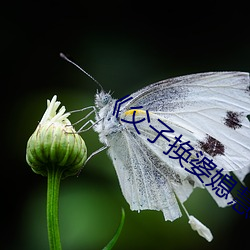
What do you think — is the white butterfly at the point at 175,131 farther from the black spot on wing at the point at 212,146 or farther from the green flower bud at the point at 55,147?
the green flower bud at the point at 55,147

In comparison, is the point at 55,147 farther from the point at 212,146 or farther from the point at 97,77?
the point at 97,77

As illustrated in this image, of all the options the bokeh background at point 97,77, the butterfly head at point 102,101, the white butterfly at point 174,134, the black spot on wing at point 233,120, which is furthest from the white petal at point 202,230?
the bokeh background at point 97,77

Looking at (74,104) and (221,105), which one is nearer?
(221,105)

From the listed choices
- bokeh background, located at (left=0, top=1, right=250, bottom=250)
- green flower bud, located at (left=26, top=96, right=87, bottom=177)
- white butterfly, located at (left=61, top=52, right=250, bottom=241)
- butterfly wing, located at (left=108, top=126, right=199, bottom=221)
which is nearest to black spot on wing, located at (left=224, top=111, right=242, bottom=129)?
white butterfly, located at (left=61, top=52, right=250, bottom=241)

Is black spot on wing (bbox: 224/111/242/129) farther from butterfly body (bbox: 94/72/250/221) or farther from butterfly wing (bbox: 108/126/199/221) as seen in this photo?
butterfly wing (bbox: 108/126/199/221)

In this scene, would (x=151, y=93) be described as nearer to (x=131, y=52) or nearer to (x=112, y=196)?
(x=112, y=196)

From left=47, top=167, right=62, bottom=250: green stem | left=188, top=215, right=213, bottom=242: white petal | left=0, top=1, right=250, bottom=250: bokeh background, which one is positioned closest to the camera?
left=47, top=167, right=62, bottom=250: green stem

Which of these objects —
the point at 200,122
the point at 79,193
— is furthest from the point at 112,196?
the point at 200,122
